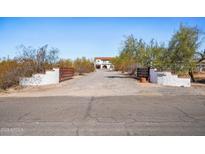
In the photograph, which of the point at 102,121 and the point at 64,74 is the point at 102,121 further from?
the point at 64,74

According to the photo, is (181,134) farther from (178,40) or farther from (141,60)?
(141,60)

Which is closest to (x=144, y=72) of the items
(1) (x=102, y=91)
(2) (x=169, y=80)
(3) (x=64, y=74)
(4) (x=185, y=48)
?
(4) (x=185, y=48)

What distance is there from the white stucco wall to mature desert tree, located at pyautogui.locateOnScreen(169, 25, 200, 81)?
1136 cm

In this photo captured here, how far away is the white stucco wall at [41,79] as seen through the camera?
864 inches

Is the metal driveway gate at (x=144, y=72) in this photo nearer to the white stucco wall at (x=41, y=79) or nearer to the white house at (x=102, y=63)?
the white stucco wall at (x=41, y=79)

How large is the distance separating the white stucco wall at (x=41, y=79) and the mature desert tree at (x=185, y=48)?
11.4 metres

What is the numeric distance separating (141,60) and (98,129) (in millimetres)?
27390

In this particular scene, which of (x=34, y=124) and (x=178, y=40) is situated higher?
(x=178, y=40)

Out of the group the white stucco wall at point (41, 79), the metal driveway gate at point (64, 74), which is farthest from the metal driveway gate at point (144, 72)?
the white stucco wall at point (41, 79)

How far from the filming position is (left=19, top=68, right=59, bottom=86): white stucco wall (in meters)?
22.0

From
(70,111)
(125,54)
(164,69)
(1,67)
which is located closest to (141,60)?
(125,54)
